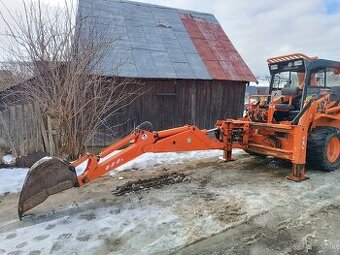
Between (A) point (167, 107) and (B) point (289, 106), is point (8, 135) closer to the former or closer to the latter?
(A) point (167, 107)

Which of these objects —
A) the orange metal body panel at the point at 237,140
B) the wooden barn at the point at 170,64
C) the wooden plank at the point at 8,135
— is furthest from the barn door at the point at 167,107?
the wooden plank at the point at 8,135

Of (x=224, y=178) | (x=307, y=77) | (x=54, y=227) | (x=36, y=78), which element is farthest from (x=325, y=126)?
(x=36, y=78)

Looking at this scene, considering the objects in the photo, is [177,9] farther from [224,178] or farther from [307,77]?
[224,178]

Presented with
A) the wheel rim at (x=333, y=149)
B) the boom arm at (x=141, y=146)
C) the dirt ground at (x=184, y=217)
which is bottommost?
the dirt ground at (x=184, y=217)

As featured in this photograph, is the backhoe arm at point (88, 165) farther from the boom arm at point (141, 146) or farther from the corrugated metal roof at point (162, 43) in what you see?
the corrugated metal roof at point (162, 43)

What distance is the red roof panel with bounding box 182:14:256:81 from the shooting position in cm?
1313

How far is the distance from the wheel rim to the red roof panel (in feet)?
19.2

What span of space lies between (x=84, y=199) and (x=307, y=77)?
5.56 meters

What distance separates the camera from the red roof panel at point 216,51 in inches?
517

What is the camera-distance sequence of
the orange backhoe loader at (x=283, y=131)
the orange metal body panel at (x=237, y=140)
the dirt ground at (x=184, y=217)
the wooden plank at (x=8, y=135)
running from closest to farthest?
the dirt ground at (x=184, y=217)
the orange metal body panel at (x=237, y=140)
the orange backhoe loader at (x=283, y=131)
the wooden plank at (x=8, y=135)

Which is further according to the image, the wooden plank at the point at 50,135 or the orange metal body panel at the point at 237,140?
the wooden plank at the point at 50,135

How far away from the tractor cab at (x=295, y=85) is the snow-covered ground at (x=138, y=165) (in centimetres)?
193

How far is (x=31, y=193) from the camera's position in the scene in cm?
476

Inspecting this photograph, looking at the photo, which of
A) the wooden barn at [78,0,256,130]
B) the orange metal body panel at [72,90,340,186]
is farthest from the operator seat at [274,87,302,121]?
the wooden barn at [78,0,256,130]
